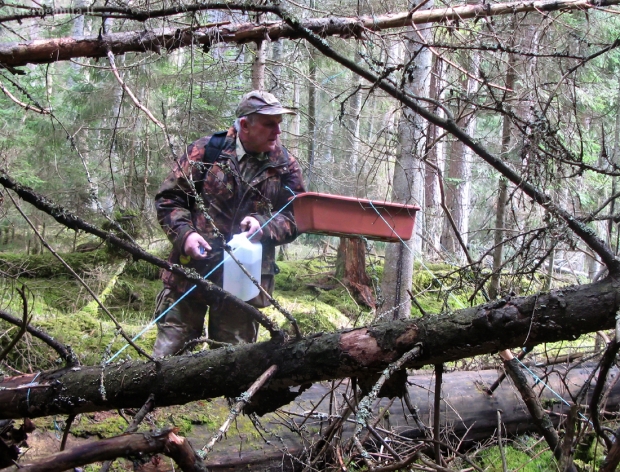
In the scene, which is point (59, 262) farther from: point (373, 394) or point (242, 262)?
point (373, 394)

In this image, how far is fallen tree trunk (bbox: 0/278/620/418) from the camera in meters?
1.97

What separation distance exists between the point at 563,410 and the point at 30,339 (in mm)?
3916

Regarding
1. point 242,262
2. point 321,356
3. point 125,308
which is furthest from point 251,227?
point 125,308

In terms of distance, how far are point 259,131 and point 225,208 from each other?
566 millimetres

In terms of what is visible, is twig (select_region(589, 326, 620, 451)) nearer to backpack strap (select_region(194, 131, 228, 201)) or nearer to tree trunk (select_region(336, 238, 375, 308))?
backpack strap (select_region(194, 131, 228, 201))

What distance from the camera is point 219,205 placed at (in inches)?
141

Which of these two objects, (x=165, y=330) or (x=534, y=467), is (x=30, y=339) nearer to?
(x=165, y=330)

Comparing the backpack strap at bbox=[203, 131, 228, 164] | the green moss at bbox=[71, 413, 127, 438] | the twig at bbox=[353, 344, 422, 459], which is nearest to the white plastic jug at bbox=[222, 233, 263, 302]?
the backpack strap at bbox=[203, 131, 228, 164]

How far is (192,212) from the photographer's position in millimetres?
3635

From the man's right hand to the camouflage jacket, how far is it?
0.07 metres

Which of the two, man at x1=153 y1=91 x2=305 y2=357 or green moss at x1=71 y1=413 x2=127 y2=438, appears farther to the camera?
man at x1=153 y1=91 x2=305 y2=357

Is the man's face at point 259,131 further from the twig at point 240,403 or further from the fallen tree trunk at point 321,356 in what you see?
the twig at point 240,403

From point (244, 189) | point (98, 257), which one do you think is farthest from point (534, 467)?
point (98, 257)

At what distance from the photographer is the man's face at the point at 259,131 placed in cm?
351
